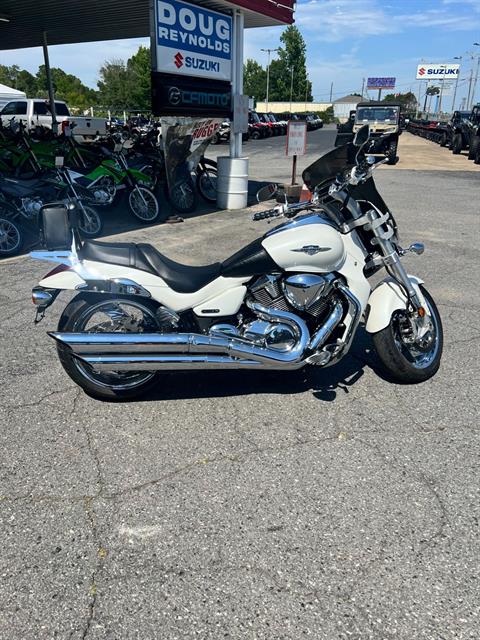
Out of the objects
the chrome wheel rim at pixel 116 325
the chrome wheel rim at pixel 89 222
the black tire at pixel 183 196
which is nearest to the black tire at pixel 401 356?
the chrome wheel rim at pixel 116 325

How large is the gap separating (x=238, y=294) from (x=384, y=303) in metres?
1.02

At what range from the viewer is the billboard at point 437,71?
9600 cm

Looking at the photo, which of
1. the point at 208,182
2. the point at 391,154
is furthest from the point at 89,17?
the point at 391,154

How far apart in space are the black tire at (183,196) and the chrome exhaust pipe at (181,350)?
660cm

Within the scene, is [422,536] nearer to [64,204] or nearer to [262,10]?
[64,204]

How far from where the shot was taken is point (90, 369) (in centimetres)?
333

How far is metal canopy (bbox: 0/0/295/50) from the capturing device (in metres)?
9.41

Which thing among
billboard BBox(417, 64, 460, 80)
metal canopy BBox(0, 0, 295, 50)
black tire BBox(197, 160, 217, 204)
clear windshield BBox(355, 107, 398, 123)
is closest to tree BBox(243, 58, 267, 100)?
billboard BBox(417, 64, 460, 80)

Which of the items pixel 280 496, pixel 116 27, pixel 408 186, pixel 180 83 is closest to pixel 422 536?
pixel 280 496

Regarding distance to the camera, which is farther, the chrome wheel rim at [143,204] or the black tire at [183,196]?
the black tire at [183,196]

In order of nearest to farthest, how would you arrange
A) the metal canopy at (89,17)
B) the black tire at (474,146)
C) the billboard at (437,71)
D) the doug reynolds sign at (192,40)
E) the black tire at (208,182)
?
the doug reynolds sign at (192,40)
the metal canopy at (89,17)
the black tire at (208,182)
the black tire at (474,146)
the billboard at (437,71)

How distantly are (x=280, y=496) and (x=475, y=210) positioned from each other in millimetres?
9922

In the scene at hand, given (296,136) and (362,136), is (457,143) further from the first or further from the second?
(362,136)

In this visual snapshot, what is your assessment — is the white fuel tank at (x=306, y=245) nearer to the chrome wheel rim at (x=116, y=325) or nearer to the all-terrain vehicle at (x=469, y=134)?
the chrome wheel rim at (x=116, y=325)
